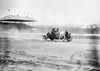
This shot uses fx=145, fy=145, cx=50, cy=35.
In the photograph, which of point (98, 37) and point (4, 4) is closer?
point (98, 37)

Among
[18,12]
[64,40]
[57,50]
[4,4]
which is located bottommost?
[57,50]

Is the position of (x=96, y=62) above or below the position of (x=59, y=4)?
below

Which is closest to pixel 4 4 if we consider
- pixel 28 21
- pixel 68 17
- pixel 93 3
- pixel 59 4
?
pixel 28 21

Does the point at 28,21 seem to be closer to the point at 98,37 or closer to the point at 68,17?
the point at 68,17

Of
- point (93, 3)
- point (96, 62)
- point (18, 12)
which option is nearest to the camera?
point (96, 62)

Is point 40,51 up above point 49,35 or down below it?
below

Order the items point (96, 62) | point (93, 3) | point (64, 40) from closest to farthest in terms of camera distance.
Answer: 1. point (96, 62)
2. point (93, 3)
3. point (64, 40)

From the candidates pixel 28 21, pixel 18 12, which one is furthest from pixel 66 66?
pixel 18 12
